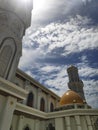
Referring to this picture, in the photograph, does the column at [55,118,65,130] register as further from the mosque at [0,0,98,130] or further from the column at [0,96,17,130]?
the column at [0,96,17,130]

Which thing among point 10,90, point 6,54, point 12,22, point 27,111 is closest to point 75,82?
point 27,111

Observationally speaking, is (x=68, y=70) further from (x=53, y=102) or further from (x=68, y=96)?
(x=68, y=96)

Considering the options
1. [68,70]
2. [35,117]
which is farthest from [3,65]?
[68,70]

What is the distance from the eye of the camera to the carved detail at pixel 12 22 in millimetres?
9866

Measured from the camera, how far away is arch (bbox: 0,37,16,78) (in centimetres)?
863

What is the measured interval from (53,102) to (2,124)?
14.5 meters

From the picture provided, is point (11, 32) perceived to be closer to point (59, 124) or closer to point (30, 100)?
point (30, 100)

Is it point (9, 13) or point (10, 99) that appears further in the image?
point (9, 13)

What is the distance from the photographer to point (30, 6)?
12703 mm

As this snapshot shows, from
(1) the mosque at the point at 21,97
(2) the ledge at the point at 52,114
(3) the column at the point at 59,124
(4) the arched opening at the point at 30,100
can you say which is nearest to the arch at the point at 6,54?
(1) the mosque at the point at 21,97

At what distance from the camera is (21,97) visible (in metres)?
8.74

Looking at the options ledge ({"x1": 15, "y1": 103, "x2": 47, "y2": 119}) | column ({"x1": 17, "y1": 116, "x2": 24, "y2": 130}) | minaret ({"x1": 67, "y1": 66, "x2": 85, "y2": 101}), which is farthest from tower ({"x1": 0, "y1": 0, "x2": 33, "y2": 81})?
minaret ({"x1": 67, "y1": 66, "x2": 85, "y2": 101})

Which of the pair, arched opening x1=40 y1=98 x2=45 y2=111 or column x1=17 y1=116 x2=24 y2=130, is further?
arched opening x1=40 y1=98 x2=45 y2=111

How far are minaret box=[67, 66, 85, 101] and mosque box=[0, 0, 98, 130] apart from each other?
12.5 metres
